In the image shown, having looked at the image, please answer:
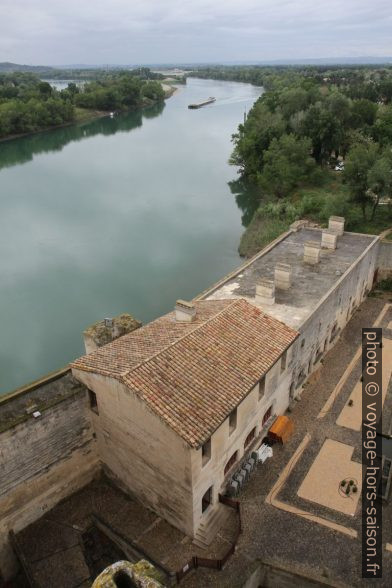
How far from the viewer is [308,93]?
2635 inches

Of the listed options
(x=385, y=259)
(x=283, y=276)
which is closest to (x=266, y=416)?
(x=283, y=276)

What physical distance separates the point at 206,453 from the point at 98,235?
34.4 meters

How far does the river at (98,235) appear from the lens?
31.5 meters

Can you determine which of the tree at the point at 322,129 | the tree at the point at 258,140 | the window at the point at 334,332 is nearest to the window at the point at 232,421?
the window at the point at 334,332

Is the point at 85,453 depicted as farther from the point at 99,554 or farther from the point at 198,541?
the point at 198,541

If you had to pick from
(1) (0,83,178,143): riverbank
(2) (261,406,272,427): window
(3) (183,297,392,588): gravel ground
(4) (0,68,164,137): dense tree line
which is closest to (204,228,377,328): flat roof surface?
(2) (261,406,272,427): window

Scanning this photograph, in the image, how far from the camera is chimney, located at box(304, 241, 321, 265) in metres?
25.5

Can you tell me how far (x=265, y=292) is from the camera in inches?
826

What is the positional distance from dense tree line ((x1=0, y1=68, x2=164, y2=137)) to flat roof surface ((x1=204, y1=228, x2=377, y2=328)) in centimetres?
7727

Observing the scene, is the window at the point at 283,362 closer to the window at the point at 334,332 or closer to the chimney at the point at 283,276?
the chimney at the point at 283,276

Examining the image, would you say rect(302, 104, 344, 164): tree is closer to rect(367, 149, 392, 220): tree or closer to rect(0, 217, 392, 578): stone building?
rect(367, 149, 392, 220): tree

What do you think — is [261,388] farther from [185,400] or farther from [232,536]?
[232,536]

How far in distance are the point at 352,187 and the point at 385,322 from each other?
16.7 m

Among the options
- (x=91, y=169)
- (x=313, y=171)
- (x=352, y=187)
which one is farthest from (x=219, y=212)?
(x=91, y=169)
